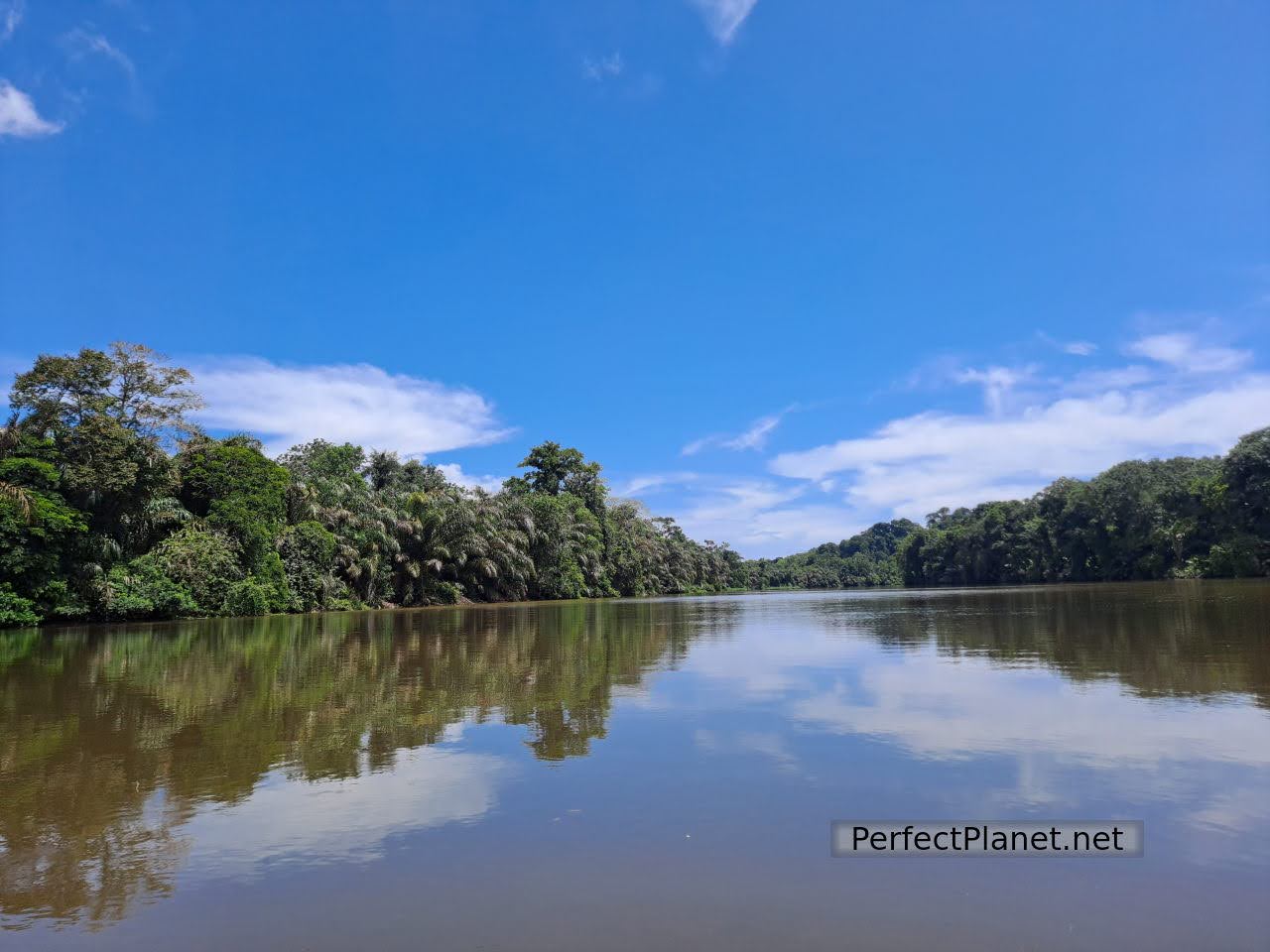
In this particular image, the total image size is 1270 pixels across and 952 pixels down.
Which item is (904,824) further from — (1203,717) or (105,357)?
(105,357)

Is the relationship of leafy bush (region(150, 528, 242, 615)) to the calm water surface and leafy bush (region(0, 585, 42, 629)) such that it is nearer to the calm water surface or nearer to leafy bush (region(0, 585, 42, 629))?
leafy bush (region(0, 585, 42, 629))

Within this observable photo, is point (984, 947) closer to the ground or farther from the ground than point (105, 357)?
closer to the ground

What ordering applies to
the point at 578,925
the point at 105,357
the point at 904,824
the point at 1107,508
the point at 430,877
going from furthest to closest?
the point at 1107,508, the point at 105,357, the point at 904,824, the point at 430,877, the point at 578,925

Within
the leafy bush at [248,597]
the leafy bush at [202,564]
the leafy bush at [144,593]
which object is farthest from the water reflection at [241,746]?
the leafy bush at [248,597]

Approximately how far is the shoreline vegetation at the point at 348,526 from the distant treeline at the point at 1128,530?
179 millimetres

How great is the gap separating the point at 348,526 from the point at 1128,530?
219 feet

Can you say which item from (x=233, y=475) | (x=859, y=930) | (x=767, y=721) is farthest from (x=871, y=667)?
(x=233, y=475)

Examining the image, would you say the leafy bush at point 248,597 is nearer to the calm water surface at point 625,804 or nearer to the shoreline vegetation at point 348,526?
the shoreline vegetation at point 348,526

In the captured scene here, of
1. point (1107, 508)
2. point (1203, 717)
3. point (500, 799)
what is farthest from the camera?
point (1107, 508)

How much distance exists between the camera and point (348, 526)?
39.5 m

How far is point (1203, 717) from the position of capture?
7066mm

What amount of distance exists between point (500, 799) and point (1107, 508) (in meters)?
79.8

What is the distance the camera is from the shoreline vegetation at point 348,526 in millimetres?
26312

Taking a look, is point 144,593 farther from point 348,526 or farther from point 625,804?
point 625,804
